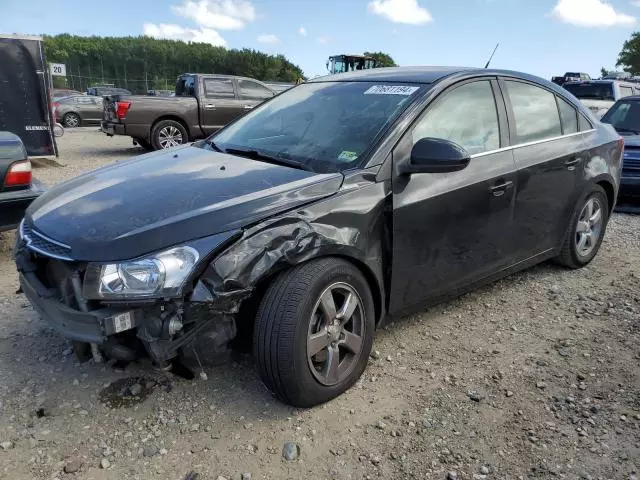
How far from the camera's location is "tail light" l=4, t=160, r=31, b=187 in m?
4.39

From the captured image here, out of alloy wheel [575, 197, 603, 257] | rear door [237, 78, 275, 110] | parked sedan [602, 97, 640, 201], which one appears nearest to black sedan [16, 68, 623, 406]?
alloy wheel [575, 197, 603, 257]

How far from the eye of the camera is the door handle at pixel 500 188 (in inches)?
136

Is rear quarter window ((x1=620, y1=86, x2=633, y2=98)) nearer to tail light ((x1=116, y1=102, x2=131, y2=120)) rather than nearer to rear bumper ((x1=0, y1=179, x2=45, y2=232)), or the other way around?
tail light ((x1=116, y1=102, x2=131, y2=120))

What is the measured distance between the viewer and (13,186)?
4.42 meters

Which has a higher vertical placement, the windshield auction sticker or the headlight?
the windshield auction sticker

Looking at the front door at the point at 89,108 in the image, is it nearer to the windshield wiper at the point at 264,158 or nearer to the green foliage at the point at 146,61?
the windshield wiper at the point at 264,158

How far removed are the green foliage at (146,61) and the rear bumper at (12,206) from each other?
150 ft

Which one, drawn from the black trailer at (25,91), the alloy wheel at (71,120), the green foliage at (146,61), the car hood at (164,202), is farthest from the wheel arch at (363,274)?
the green foliage at (146,61)

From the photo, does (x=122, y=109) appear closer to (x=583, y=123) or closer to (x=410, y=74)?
(x=410, y=74)

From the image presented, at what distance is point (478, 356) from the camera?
3297 millimetres

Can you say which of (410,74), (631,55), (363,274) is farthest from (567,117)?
(631,55)

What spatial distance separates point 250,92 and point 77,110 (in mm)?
12437

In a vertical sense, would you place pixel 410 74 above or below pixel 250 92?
above

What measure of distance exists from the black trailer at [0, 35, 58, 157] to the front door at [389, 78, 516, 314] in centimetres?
823
